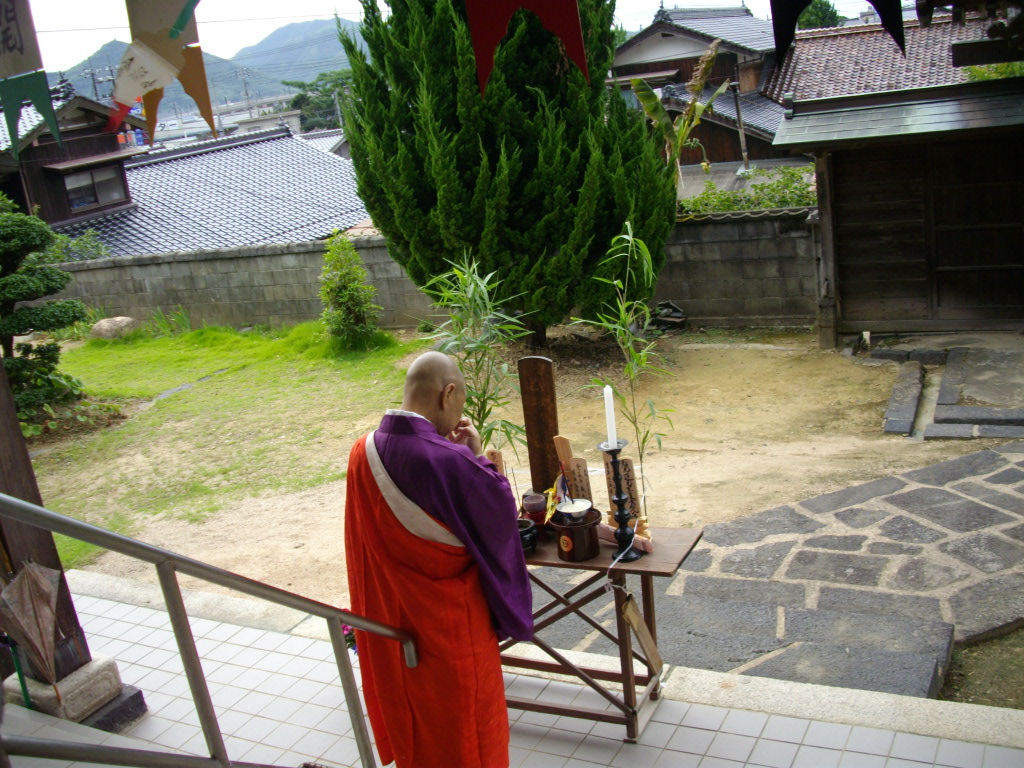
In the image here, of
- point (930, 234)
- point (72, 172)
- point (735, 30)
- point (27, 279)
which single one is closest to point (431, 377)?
point (27, 279)

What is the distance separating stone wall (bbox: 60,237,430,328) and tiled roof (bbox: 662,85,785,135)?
42.2 feet

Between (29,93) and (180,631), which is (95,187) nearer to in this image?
(29,93)

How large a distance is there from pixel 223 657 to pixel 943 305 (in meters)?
9.20

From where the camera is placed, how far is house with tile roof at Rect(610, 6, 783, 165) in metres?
26.2

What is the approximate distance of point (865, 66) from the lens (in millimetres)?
19734

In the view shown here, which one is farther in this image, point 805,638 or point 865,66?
point 865,66

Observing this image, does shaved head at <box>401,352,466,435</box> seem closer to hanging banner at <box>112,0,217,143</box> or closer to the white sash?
the white sash

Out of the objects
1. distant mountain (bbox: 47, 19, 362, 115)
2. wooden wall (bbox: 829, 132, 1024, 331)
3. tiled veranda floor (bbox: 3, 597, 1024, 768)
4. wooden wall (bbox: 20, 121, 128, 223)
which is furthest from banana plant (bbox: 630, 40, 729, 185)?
distant mountain (bbox: 47, 19, 362, 115)

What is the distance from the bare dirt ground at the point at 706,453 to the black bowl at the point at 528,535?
1.50 meters

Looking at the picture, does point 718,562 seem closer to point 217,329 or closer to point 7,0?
point 7,0

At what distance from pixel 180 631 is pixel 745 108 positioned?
2756cm

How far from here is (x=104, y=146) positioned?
19.4 meters

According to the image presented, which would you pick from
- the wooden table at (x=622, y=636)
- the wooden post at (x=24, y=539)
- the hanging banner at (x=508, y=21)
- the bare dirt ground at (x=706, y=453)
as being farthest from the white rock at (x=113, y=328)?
the hanging banner at (x=508, y=21)

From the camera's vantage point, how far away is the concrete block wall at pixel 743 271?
37.9 ft
